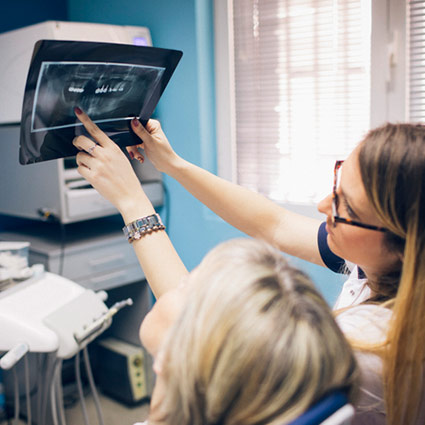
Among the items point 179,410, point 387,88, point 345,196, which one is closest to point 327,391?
point 179,410

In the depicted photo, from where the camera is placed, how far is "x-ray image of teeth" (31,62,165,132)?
1000 millimetres

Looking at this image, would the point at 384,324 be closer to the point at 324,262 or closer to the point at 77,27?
the point at 324,262

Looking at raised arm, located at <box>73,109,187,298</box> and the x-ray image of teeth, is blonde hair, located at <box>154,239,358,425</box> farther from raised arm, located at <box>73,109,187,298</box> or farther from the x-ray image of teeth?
the x-ray image of teeth

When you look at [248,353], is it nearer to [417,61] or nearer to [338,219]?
[338,219]

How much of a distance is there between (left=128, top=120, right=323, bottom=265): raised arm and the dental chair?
0.74 metres

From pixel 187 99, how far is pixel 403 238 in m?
A: 1.71

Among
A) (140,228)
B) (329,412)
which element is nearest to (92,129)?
(140,228)

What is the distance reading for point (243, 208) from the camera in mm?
1399

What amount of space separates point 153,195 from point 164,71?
4.60 ft

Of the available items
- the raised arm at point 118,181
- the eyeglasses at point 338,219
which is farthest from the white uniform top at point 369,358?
the raised arm at point 118,181

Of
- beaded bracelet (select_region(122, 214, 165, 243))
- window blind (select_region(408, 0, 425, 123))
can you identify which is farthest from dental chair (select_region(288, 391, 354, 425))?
window blind (select_region(408, 0, 425, 123))

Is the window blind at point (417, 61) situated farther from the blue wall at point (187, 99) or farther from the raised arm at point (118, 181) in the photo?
the raised arm at point (118, 181)

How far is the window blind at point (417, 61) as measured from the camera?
191 cm

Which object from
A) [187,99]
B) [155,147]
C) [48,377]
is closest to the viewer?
[155,147]
